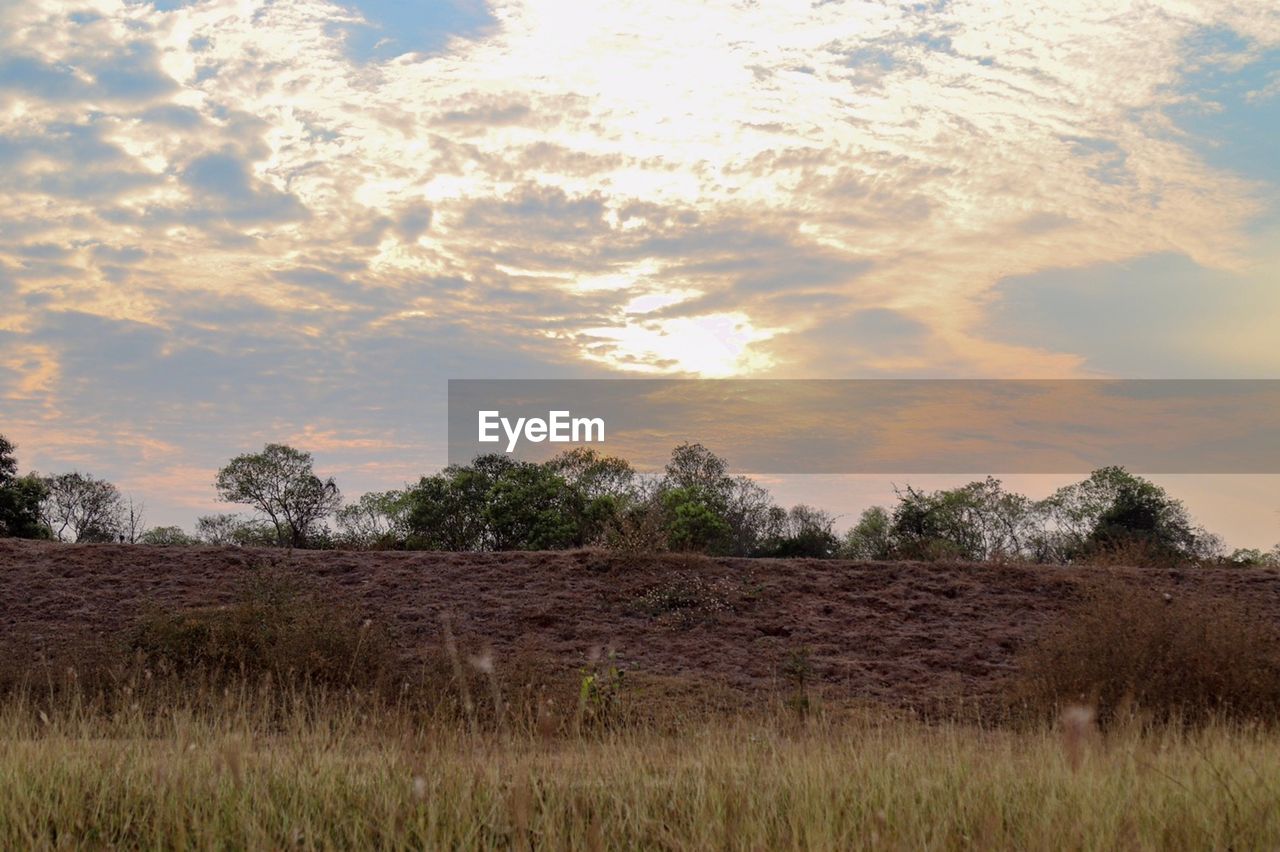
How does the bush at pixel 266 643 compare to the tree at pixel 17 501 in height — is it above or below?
below

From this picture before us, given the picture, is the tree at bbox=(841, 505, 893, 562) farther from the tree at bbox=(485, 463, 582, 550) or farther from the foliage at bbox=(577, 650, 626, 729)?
the foliage at bbox=(577, 650, 626, 729)

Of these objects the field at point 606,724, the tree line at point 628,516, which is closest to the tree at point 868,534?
the tree line at point 628,516

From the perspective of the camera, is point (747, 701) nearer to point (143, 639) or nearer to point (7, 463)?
point (143, 639)

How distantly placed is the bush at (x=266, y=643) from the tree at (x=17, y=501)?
12.2 metres

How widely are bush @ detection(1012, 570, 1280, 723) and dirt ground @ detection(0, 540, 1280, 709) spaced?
2.74 ft

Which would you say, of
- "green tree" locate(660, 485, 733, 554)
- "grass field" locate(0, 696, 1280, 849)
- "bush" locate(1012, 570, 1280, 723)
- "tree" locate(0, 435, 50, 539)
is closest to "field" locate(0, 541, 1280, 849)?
"grass field" locate(0, 696, 1280, 849)

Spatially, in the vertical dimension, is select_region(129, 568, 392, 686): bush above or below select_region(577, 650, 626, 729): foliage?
above

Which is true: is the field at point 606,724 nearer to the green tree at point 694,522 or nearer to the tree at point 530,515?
the green tree at point 694,522

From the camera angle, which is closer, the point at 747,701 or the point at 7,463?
the point at 747,701

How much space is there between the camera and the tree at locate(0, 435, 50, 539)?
21938mm

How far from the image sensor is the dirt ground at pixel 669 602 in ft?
38.9

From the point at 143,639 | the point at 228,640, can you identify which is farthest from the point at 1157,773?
the point at 143,639

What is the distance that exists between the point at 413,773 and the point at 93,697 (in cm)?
547

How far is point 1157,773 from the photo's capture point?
22.0 feet
